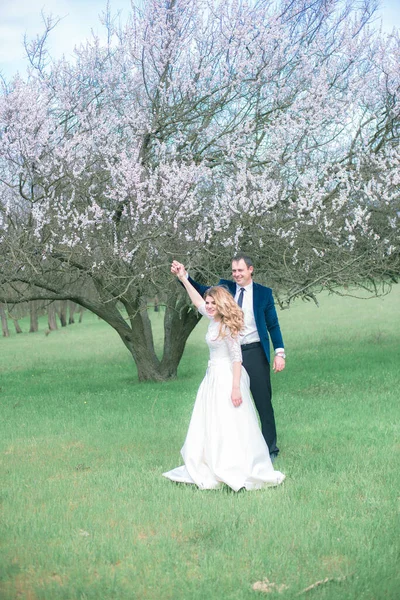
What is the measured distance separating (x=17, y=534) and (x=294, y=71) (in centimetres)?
972

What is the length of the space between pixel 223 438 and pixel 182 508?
83 cm

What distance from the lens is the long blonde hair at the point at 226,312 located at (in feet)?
20.1

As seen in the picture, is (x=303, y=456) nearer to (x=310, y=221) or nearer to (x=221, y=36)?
(x=310, y=221)

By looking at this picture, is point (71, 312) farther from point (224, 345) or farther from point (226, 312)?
point (226, 312)

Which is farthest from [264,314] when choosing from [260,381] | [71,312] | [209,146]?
[71,312]

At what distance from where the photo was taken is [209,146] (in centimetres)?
1278

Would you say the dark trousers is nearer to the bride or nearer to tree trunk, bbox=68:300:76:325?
the bride

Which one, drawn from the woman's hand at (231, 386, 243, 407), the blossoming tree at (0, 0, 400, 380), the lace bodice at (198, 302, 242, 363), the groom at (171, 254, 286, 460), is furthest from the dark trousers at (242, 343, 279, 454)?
the blossoming tree at (0, 0, 400, 380)

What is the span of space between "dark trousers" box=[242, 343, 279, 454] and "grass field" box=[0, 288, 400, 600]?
0.39m

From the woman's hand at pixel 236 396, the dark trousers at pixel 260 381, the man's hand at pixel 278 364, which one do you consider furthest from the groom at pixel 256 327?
the woman's hand at pixel 236 396

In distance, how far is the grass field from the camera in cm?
416

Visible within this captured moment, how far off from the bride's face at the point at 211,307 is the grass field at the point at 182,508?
58.4 inches

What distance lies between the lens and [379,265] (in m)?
12.1

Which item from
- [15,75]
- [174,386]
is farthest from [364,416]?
[15,75]
